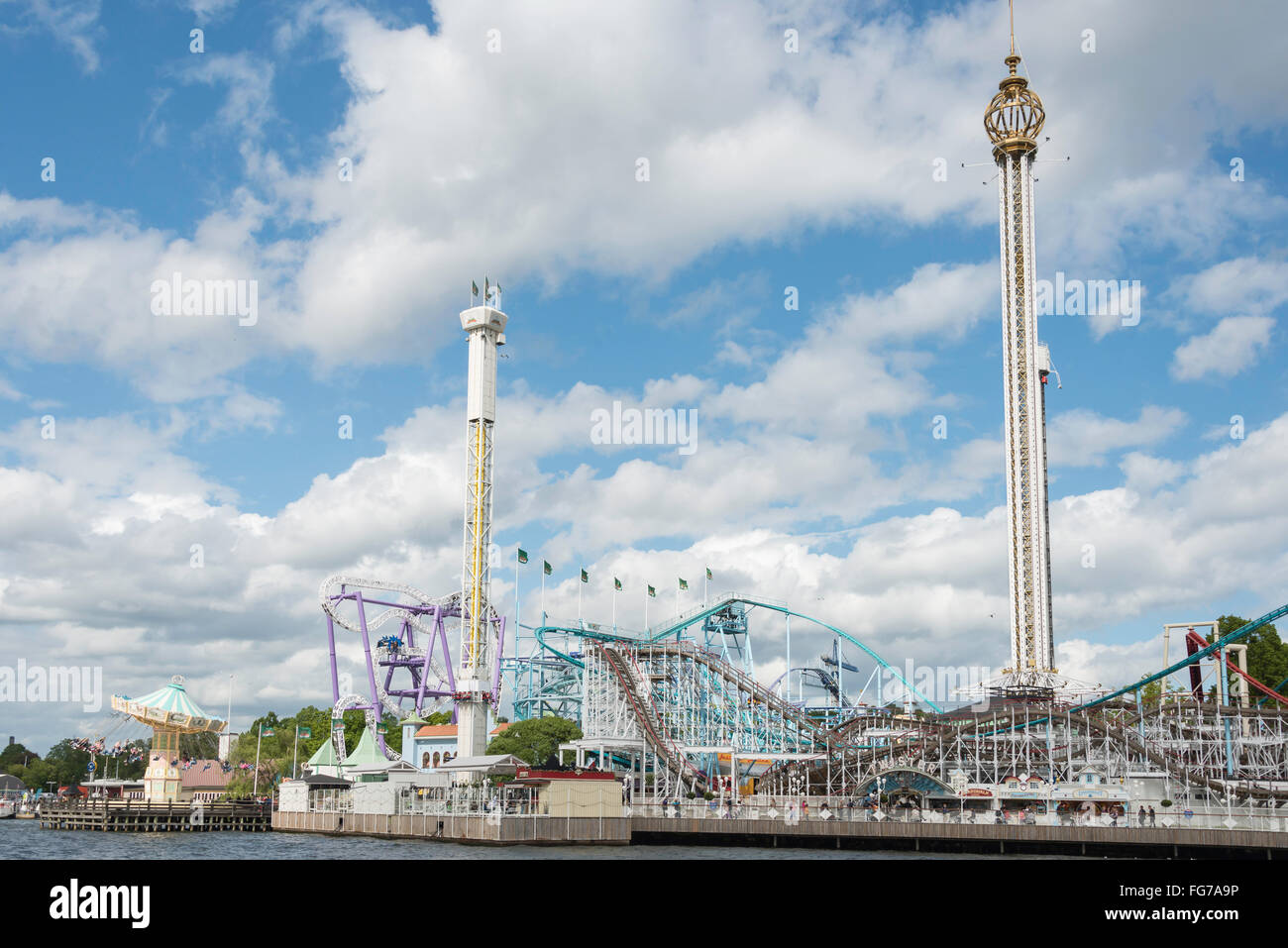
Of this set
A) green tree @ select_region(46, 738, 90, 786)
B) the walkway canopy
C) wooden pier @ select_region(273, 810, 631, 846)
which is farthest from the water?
green tree @ select_region(46, 738, 90, 786)

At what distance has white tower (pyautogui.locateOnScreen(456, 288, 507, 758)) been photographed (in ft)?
252

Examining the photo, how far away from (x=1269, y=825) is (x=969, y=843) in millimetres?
11890

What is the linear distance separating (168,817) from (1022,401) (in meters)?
68.0

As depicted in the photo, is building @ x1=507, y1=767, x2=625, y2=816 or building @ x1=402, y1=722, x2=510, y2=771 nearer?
building @ x1=507, y1=767, x2=625, y2=816

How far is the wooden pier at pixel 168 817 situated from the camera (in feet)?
263

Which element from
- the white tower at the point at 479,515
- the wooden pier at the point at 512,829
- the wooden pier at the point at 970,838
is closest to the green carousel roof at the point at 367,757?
the white tower at the point at 479,515

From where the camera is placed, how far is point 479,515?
78.0 metres

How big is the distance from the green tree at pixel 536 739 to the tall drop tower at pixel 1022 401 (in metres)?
31.1

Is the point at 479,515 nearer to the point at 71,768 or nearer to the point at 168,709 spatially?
the point at 168,709


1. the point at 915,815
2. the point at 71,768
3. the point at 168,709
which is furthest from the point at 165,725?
the point at 71,768

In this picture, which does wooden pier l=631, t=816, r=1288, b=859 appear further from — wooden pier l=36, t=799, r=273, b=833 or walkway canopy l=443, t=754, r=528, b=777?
wooden pier l=36, t=799, r=273, b=833

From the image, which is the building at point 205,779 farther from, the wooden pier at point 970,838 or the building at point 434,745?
the wooden pier at point 970,838

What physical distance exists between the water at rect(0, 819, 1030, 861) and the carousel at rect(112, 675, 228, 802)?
48.0ft
